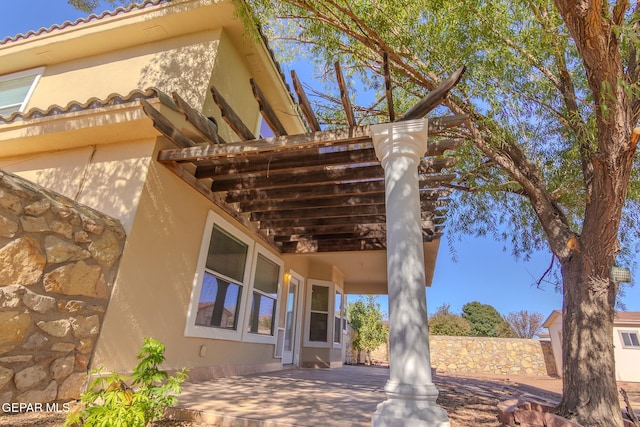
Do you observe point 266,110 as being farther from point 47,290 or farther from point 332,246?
point 332,246

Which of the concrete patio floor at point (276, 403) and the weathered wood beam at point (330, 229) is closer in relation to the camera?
the concrete patio floor at point (276, 403)

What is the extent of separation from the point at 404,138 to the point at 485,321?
1114 inches

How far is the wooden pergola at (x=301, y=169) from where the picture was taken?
3.27 meters

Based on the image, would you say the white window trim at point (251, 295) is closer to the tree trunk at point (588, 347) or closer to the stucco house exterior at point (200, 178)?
the stucco house exterior at point (200, 178)

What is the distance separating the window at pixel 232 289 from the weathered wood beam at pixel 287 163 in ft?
2.50

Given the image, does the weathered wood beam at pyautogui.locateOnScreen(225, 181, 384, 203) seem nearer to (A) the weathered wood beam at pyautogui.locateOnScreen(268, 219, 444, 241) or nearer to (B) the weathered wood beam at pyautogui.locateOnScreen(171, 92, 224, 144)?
(B) the weathered wood beam at pyautogui.locateOnScreen(171, 92, 224, 144)

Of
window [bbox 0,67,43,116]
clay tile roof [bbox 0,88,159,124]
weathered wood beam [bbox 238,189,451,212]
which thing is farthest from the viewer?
window [bbox 0,67,43,116]

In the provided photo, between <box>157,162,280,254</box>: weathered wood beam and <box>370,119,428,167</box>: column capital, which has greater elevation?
<box>157,162,280,254</box>: weathered wood beam

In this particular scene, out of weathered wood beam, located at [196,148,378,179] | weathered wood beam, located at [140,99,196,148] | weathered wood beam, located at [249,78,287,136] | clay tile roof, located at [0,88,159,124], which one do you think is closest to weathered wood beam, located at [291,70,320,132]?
weathered wood beam, located at [249,78,287,136]

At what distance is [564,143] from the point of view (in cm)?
480

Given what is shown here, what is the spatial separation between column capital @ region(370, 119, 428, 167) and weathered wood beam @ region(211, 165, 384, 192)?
1.11 meters

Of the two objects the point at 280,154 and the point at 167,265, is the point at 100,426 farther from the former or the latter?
the point at 280,154

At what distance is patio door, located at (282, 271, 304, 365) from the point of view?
7.48m

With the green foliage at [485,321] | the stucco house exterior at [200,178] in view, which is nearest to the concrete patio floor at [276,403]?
the stucco house exterior at [200,178]
